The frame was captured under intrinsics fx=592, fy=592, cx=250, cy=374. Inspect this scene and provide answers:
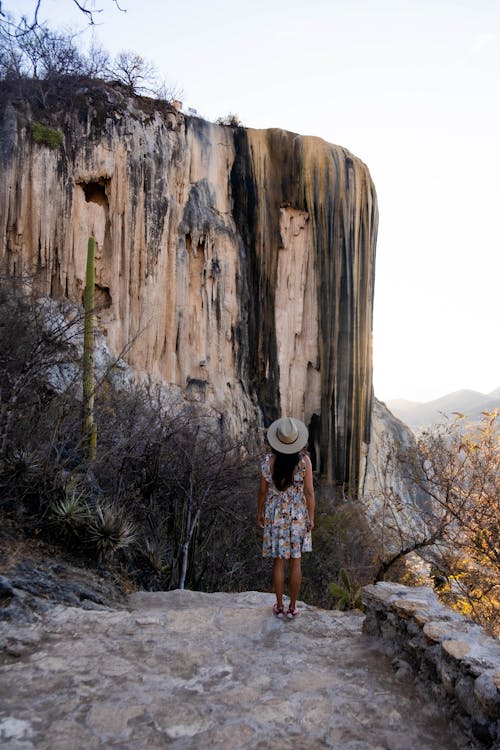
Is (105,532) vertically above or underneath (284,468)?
underneath

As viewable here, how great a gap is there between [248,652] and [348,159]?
18.0m

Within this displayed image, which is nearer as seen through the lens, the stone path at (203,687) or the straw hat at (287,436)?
the stone path at (203,687)

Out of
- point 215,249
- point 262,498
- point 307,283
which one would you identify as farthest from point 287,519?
point 307,283

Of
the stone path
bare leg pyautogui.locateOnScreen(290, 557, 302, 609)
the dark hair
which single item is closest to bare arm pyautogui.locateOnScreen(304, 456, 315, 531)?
the dark hair

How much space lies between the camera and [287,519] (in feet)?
14.6

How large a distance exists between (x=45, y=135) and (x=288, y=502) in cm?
1295

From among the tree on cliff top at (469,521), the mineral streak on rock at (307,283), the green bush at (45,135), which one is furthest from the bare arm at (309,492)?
the mineral streak on rock at (307,283)

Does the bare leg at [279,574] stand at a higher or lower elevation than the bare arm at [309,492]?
lower

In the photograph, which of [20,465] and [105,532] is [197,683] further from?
[20,465]

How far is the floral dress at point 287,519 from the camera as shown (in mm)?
4414

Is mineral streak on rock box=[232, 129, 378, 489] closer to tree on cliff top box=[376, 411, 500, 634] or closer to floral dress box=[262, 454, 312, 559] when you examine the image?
tree on cliff top box=[376, 411, 500, 634]

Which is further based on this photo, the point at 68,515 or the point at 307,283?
the point at 307,283

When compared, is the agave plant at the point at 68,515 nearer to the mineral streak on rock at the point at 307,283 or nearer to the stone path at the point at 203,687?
the stone path at the point at 203,687

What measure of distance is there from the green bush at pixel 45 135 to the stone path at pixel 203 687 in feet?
41.8
